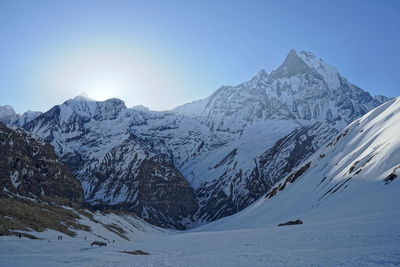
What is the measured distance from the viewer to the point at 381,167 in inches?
2431

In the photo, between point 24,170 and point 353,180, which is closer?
point 353,180

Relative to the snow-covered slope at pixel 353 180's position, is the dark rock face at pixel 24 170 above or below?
above

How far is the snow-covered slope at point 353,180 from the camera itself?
46.6 metres

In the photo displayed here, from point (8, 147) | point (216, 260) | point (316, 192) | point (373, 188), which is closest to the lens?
point (216, 260)

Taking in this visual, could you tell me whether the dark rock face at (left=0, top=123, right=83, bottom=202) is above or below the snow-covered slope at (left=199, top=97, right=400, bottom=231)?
above

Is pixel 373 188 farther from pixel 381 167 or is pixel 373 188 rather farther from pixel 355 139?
pixel 355 139

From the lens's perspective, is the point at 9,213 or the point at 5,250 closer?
the point at 5,250

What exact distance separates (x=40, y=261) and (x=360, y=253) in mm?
23639

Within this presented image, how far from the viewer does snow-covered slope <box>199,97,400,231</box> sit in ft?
153

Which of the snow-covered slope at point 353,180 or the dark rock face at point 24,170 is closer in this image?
the snow-covered slope at point 353,180

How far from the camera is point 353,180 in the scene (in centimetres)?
6812

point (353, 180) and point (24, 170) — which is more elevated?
point (24, 170)

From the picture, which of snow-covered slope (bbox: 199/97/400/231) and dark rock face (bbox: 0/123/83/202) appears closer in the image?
snow-covered slope (bbox: 199/97/400/231)

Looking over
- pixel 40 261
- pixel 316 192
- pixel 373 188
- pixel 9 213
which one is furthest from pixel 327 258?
pixel 316 192
